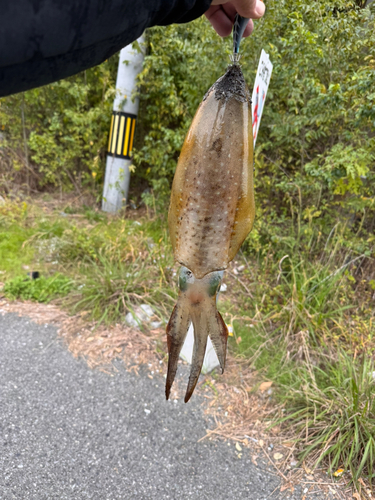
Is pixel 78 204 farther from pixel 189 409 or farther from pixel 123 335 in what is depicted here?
pixel 189 409

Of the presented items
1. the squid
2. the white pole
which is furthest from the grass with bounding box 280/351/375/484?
the white pole

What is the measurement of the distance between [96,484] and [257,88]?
261 cm

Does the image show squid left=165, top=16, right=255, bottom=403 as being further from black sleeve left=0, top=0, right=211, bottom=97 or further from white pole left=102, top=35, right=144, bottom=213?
white pole left=102, top=35, right=144, bottom=213

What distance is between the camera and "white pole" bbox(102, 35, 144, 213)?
4488 mm

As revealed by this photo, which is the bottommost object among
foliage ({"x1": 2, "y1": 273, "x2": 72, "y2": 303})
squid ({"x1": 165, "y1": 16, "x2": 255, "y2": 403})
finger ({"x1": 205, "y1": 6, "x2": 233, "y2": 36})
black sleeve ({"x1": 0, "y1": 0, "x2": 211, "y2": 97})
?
foliage ({"x1": 2, "y1": 273, "x2": 72, "y2": 303})

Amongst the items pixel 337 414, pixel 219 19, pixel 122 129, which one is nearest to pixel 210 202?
pixel 219 19

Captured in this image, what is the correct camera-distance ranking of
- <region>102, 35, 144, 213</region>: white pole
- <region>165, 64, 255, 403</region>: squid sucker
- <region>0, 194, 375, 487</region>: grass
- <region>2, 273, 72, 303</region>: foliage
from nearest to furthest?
<region>165, 64, 255, 403</region>: squid sucker → <region>0, 194, 375, 487</region>: grass → <region>2, 273, 72, 303</region>: foliage → <region>102, 35, 144, 213</region>: white pole

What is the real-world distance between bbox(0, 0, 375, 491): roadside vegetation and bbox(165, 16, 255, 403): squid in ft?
5.76

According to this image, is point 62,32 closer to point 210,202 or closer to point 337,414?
point 210,202

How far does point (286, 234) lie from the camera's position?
3805 millimetres

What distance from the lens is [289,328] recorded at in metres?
2.87

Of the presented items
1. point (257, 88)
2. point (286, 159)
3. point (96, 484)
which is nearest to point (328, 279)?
point (286, 159)

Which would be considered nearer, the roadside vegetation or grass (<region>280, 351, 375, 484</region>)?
Answer: grass (<region>280, 351, 375, 484</region>)

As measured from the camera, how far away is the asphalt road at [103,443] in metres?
2.08
